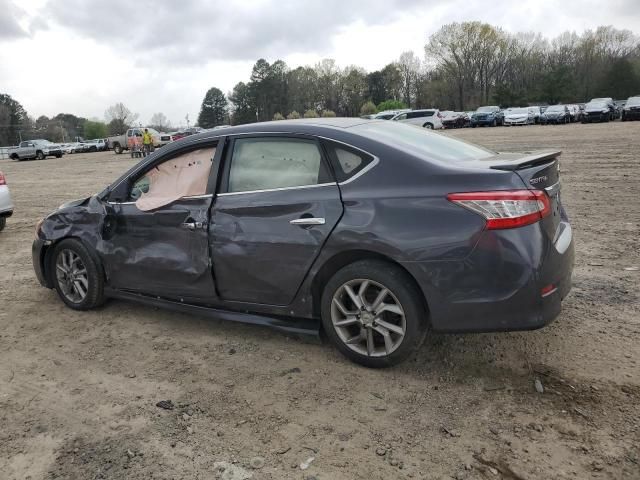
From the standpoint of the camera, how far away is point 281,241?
12.0 ft

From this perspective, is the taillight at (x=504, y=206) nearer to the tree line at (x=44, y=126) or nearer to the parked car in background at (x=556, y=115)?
the parked car in background at (x=556, y=115)

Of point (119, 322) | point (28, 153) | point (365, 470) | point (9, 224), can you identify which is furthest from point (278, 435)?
point (28, 153)

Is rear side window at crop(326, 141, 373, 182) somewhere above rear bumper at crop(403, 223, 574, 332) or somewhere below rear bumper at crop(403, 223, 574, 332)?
above

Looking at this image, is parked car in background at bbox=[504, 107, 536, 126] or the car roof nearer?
the car roof

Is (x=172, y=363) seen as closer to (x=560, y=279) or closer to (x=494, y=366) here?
(x=494, y=366)

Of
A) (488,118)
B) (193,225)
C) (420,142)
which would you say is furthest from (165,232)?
(488,118)

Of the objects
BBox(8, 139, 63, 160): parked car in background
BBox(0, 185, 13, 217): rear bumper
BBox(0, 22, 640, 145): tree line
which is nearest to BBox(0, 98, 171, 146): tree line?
BBox(0, 22, 640, 145): tree line

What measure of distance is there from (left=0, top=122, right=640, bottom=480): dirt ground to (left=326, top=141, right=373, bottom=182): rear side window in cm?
129

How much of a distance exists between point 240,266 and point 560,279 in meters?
2.12

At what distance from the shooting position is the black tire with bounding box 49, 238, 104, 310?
4695 mm

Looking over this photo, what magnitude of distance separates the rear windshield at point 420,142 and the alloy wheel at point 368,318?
36.8 inches

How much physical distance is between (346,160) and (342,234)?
0.51m

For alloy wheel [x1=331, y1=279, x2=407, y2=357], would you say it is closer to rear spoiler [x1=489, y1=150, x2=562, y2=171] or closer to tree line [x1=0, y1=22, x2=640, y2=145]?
rear spoiler [x1=489, y1=150, x2=562, y2=171]

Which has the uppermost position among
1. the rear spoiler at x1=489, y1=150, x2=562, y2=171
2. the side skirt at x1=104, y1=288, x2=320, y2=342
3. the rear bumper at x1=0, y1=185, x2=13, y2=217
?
the rear spoiler at x1=489, y1=150, x2=562, y2=171
